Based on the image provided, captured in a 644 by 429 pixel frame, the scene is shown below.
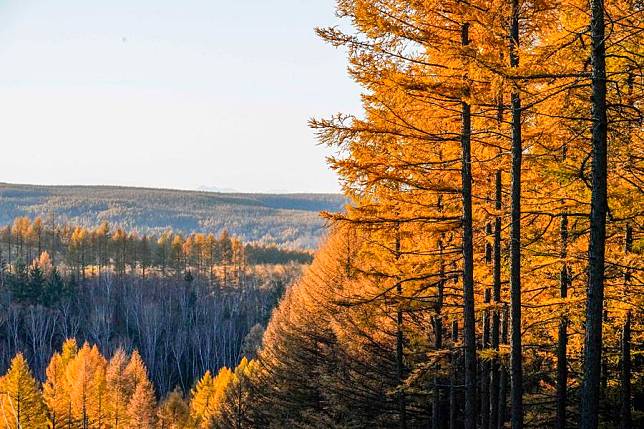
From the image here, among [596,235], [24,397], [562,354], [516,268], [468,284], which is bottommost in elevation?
[24,397]

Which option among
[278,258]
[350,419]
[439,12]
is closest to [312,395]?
[350,419]

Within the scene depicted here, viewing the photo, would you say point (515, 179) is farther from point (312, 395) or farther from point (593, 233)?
point (312, 395)

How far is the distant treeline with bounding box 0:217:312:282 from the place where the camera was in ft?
357

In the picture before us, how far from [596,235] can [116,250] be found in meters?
107

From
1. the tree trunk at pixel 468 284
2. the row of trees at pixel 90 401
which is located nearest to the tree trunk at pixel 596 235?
the tree trunk at pixel 468 284

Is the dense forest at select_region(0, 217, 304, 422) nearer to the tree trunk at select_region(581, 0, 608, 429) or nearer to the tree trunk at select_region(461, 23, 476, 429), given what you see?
the tree trunk at select_region(461, 23, 476, 429)

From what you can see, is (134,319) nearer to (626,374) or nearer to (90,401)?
(90,401)

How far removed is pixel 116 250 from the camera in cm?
10969

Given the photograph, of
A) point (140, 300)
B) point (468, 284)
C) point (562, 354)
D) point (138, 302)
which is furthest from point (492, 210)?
point (140, 300)

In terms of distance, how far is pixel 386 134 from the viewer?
1186 cm

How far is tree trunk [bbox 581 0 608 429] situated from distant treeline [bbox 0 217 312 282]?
10229 cm

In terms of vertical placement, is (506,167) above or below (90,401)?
above

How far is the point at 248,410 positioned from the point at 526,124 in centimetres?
2078

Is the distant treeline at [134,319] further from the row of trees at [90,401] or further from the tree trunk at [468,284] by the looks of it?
the tree trunk at [468,284]
